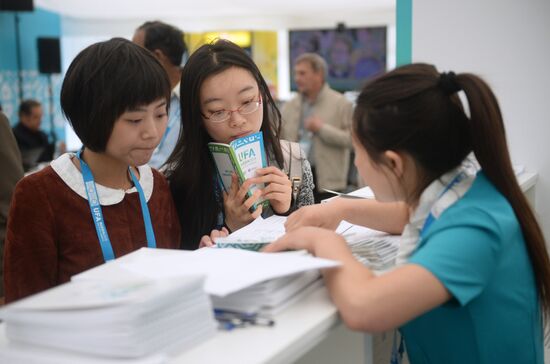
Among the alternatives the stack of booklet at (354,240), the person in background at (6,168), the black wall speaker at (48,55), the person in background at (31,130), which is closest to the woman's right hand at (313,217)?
the stack of booklet at (354,240)

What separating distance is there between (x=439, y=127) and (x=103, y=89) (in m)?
0.81

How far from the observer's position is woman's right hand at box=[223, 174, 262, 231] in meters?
1.86

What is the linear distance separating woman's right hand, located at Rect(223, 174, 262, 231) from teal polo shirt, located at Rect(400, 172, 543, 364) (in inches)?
24.0

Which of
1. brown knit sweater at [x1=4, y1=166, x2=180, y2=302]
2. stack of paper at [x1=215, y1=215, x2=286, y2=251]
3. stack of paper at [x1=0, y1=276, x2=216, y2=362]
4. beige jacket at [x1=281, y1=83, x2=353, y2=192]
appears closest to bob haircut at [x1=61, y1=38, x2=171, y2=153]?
brown knit sweater at [x1=4, y1=166, x2=180, y2=302]

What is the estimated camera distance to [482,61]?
3166 millimetres

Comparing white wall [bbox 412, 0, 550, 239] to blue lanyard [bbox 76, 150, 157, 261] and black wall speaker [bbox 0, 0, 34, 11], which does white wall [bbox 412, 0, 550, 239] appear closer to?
blue lanyard [bbox 76, 150, 157, 261]

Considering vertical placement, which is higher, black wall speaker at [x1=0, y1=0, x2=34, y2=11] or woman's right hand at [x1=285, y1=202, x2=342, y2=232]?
black wall speaker at [x1=0, y1=0, x2=34, y2=11]

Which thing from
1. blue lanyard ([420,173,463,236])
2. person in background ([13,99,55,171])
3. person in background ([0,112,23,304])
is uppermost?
blue lanyard ([420,173,463,236])

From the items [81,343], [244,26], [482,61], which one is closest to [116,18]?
[244,26]

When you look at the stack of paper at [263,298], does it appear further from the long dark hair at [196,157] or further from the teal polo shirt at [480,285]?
the long dark hair at [196,157]

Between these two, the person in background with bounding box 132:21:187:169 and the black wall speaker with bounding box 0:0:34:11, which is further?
the black wall speaker with bounding box 0:0:34:11

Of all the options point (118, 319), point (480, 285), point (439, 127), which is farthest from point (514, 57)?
point (118, 319)

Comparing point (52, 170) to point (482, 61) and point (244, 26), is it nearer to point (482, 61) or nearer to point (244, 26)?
point (482, 61)

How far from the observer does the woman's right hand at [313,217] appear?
5.16 ft
